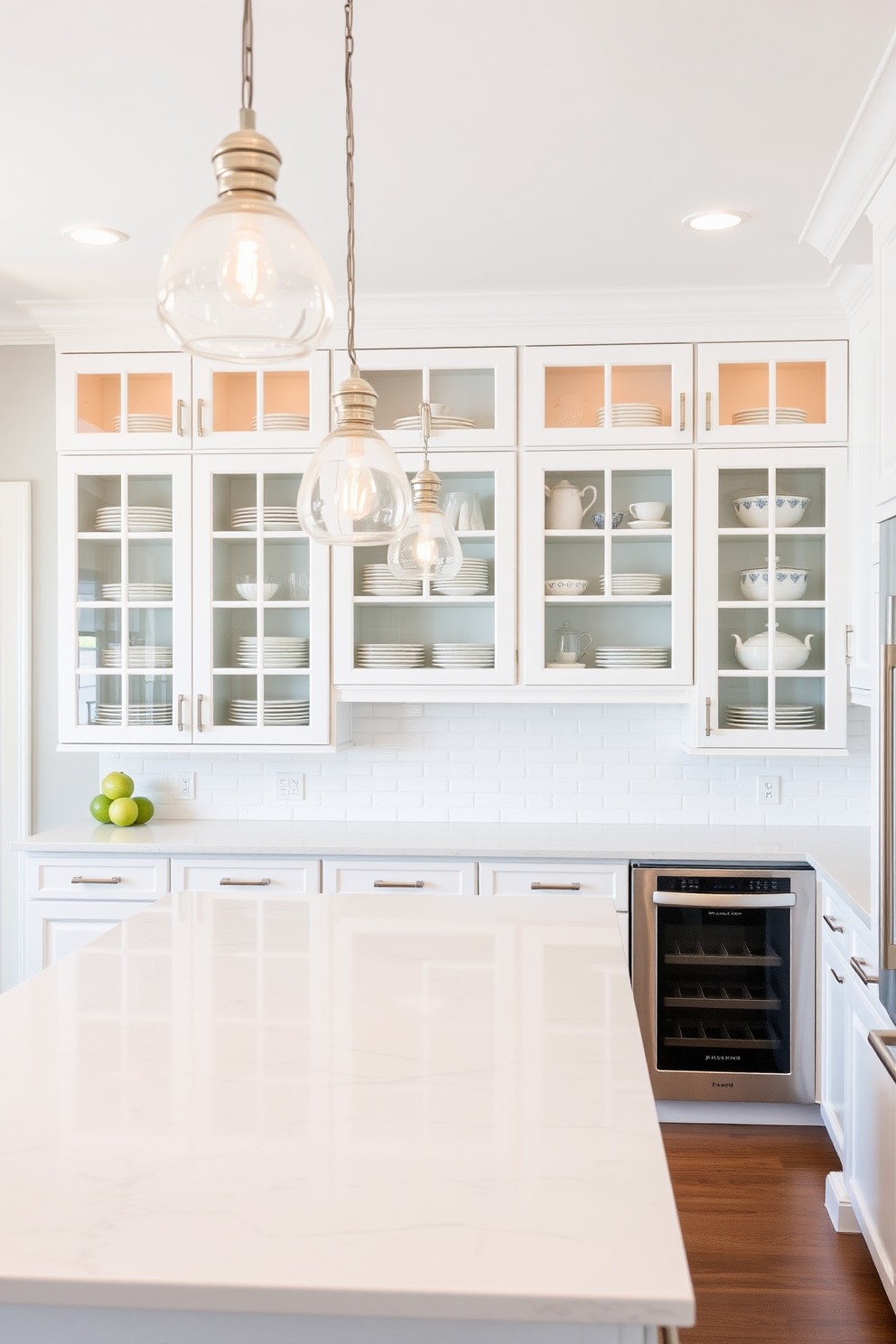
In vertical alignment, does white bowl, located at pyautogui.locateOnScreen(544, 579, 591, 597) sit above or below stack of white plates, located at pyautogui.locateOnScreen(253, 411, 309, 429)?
below

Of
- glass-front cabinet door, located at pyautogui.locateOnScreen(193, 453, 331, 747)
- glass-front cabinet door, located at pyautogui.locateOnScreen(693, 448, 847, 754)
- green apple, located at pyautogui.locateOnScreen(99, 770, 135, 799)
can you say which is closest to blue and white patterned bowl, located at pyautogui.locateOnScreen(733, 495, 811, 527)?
glass-front cabinet door, located at pyautogui.locateOnScreen(693, 448, 847, 754)

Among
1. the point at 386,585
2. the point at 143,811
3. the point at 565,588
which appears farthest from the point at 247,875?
the point at 565,588

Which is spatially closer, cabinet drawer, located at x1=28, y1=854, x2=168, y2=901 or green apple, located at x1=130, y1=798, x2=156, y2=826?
cabinet drawer, located at x1=28, y1=854, x2=168, y2=901

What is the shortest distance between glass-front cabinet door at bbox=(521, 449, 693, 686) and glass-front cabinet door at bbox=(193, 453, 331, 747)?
76 cm

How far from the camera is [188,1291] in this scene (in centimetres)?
97

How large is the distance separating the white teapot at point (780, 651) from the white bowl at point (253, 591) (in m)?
1.65

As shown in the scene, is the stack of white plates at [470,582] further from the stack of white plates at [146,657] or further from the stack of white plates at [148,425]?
the stack of white plates at [148,425]

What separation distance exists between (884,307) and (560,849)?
73.0 inches

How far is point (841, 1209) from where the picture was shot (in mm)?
2832

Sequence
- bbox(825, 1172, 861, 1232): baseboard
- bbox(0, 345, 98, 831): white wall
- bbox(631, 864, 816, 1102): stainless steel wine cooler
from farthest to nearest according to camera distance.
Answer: bbox(0, 345, 98, 831): white wall < bbox(631, 864, 816, 1102): stainless steel wine cooler < bbox(825, 1172, 861, 1232): baseboard

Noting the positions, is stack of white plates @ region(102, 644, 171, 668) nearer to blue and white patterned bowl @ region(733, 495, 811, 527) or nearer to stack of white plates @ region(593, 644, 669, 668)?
stack of white plates @ region(593, 644, 669, 668)

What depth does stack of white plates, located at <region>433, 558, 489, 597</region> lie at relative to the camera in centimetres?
378

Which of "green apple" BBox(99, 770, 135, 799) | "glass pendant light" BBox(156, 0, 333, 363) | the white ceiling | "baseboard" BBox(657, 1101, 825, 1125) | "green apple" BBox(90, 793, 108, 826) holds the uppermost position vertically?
the white ceiling

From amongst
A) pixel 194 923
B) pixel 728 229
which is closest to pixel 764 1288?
pixel 194 923
